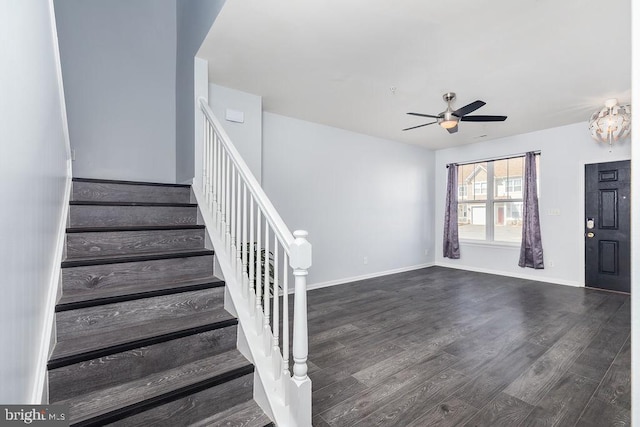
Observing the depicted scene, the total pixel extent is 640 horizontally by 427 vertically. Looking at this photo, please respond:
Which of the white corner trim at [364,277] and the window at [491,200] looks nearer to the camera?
the white corner trim at [364,277]

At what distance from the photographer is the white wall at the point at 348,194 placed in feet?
13.8

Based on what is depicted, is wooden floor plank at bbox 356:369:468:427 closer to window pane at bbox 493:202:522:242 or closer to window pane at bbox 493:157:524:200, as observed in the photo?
window pane at bbox 493:202:522:242

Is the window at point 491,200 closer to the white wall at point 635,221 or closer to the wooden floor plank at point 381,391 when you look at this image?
the wooden floor plank at point 381,391

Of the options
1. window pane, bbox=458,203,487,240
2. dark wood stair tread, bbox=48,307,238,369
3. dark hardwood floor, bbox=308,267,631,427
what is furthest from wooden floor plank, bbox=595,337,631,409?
window pane, bbox=458,203,487,240

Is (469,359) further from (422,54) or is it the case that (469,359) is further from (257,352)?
(422,54)

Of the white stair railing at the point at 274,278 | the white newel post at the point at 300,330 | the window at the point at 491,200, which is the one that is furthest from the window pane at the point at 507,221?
the white newel post at the point at 300,330

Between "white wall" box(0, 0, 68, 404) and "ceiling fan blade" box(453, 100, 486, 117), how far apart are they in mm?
3273

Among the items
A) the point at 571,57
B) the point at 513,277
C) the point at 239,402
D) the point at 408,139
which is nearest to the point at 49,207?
the point at 239,402

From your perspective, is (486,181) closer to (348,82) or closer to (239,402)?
(348,82)

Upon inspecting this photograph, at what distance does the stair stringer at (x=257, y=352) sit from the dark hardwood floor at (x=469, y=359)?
349mm

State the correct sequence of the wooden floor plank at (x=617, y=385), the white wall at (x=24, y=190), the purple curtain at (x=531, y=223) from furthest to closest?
the purple curtain at (x=531, y=223) → the wooden floor plank at (x=617, y=385) → the white wall at (x=24, y=190)

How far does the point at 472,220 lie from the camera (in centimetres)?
601

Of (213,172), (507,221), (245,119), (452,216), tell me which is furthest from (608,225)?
(213,172)

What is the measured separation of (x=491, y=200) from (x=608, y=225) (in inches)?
67.3
